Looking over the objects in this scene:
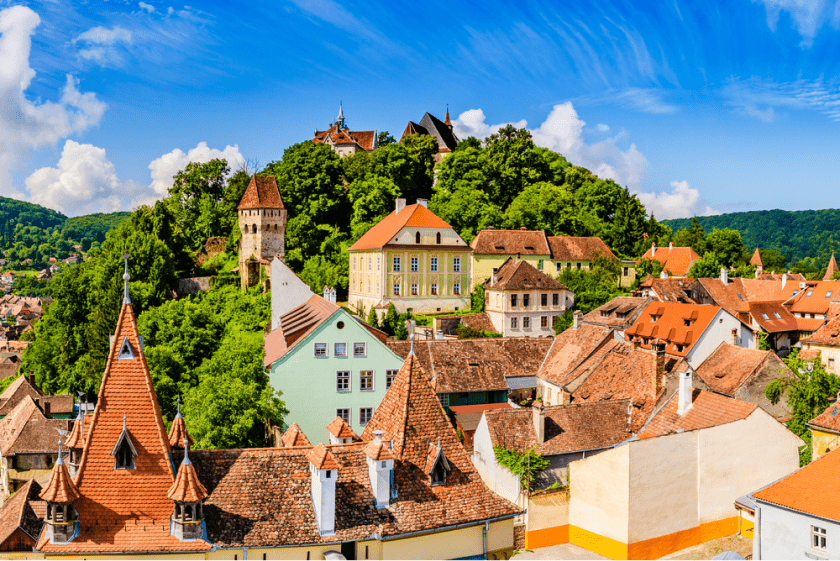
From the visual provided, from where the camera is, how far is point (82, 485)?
16.3 metres

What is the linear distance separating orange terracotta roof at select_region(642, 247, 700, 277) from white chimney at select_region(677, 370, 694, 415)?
179ft

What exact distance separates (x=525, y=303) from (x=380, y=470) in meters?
43.4

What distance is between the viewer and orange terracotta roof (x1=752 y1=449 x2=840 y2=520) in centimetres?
2331

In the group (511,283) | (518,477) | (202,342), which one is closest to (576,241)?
(511,283)

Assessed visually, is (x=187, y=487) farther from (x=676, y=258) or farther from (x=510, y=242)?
(x=676, y=258)

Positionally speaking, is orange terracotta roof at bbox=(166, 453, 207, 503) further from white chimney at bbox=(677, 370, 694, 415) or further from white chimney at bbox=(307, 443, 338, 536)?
white chimney at bbox=(677, 370, 694, 415)

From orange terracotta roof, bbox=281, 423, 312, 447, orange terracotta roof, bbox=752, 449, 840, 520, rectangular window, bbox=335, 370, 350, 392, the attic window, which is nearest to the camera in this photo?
the attic window

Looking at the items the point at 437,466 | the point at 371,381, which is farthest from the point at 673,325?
the point at 437,466

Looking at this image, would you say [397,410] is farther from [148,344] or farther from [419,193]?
[419,193]

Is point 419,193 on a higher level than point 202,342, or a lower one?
higher

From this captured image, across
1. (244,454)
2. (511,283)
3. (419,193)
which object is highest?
(419,193)

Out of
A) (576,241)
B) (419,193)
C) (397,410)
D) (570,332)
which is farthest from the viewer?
(419,193)

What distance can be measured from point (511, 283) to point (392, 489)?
1661 inches

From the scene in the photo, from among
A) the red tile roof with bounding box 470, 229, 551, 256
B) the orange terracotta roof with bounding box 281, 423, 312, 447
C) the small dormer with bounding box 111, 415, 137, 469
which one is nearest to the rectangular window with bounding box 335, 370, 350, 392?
the orange terracotta roof with bounding box 281, 423, 312, 447
